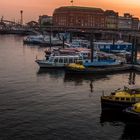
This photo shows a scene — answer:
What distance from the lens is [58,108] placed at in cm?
6022

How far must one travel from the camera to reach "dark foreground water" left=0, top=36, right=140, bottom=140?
162 feet

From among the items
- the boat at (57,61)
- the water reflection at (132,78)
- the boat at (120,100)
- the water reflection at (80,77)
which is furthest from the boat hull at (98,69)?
the boat at (120,100)

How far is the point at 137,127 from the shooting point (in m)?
52.5

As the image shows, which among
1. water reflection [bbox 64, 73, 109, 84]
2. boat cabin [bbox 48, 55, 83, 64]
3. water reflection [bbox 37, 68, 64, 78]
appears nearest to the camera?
water reflection [bbox 64, 73, 109, 84]

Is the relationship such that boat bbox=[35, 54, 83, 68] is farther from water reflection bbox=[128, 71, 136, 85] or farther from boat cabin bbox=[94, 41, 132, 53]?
boat cabin bbox=[94, 41, 132, 53]

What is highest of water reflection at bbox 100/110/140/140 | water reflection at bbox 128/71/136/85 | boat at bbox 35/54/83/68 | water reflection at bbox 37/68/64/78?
boat at bbox 35/54/83/68

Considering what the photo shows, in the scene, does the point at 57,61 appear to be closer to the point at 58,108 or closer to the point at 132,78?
the point at 132,78

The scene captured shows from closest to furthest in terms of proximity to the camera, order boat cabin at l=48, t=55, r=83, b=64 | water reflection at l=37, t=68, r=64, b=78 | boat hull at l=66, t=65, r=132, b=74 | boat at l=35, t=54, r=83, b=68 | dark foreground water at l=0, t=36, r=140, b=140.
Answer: dark foreground water at l=0, t=36, r=140, b=140, boat hull at l=66, t=65, r=132, b=74, water reflection at l=37, t=68, r=64, b=78, boat at l=35, t=54, r=83, b=68, boat cabin at l=48, t=55, r=83, b=64

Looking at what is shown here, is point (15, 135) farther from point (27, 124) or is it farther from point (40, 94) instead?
point (40, 94)

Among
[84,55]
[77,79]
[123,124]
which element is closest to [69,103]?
[123,124]

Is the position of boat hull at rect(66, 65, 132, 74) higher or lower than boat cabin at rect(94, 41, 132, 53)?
lower

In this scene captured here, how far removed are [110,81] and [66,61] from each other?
67.8 feet

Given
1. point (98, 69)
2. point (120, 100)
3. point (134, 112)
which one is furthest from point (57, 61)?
point (134, 112)

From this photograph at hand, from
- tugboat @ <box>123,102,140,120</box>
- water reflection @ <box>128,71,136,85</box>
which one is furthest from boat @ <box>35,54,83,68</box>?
tugboat @ <box>123,102,140,120</box>
